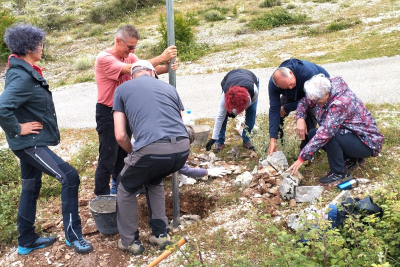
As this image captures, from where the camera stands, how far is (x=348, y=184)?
3.97 meters

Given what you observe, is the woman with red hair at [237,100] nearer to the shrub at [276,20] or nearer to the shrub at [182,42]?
the shrub at [182,42]

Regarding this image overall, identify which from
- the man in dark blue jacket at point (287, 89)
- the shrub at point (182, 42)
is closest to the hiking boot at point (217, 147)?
the man in dark blue jacket at point (287, 89)

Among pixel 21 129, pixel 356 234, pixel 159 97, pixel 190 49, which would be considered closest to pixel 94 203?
pixel 21 129

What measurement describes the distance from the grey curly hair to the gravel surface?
4600mm

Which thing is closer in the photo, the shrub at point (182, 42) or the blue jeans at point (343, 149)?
the blue jeans at point (343, 149)

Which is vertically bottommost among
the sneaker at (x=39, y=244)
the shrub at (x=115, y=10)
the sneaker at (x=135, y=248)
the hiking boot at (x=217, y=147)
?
the sneaker at (x=39, y=244)

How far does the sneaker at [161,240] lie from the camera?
354 centimetres

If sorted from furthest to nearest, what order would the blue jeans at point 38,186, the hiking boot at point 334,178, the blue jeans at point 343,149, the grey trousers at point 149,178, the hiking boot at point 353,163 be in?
the hiking boot at point 353,163 < the hiking boot at point 334,178 < the blue jeans at point 343,149 < the blue jeans at point 38,186 < the grey trousers at point 149,178

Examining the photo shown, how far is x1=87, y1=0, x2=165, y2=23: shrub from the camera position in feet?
75.9

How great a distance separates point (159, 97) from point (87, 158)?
10.9 ft

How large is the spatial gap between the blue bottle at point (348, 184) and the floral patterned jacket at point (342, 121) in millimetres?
382

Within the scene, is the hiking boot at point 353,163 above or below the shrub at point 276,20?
below

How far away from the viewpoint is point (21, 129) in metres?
3.21

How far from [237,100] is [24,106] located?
7.74ft
